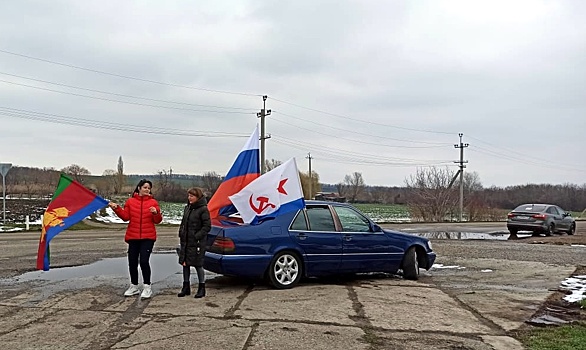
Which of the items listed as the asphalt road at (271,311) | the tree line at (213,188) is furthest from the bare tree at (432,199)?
the asphalt road at (271,311)

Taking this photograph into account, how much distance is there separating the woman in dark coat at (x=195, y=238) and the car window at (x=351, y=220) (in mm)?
2535

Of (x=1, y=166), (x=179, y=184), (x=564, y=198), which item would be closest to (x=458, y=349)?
(x=1, y=166)

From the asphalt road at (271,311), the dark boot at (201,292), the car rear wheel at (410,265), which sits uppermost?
the car rear wheel at (410,265)

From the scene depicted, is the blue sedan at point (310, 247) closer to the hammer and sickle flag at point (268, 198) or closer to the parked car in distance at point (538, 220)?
the hammer and sickle flag at point (268, 198)

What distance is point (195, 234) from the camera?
8164 millimetres

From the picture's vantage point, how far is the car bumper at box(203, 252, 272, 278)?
8.53m

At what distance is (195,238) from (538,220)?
2041cm

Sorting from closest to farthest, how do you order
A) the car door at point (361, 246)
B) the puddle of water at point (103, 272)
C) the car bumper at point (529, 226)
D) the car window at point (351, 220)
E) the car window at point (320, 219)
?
the car window at point (320, 219)
the car door at point (361, 246)
the car window at point (351, 220)
the puddle of water at point (103, 272)
the car bumper at point (529, 226)

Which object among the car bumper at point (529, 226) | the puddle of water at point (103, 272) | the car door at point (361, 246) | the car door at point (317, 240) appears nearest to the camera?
the car door at point (317, 240)

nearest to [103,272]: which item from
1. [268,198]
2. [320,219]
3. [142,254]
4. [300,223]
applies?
[142,254]

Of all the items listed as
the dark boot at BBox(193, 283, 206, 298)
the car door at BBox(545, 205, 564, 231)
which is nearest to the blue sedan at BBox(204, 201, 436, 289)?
the dark boot at BBox(193, 283, 206, 298)

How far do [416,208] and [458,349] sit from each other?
1819 inches

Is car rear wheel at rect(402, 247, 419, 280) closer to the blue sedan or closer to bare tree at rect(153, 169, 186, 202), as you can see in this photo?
the blue sedan

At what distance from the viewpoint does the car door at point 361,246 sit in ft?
31.4
